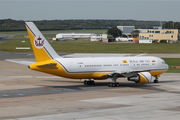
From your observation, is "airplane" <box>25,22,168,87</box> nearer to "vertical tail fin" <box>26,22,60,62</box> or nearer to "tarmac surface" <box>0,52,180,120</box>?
"vertical tail fin" <box>26,22,60,62</box>

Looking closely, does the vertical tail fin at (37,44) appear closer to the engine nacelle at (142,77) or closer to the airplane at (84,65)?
the airplane at (84,65)

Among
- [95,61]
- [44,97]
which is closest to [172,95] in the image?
[95,61]

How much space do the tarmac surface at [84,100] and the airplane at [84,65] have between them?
5.19 ft

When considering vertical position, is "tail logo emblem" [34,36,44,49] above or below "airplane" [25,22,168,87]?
above

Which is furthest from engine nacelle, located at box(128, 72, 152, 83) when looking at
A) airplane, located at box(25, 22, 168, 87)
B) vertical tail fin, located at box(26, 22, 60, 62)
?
vertical tail fin, located at box(26, 22, 60, 62)

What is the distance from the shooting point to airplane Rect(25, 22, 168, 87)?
145ft

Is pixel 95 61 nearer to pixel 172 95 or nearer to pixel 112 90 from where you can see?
pixel 112 90

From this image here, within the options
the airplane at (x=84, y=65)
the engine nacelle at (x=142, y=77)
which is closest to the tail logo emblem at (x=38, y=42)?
the airplane at (x=84, y=65)

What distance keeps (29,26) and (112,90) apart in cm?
1341

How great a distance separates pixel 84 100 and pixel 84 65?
10.4 metres

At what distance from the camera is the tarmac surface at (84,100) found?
28.5 meters

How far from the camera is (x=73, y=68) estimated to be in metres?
45.0

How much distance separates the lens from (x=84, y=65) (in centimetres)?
4591

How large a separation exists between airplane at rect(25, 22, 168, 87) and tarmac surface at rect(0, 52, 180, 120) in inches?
62.3
